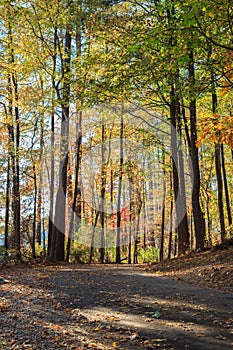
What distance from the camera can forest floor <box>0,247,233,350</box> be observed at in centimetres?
358

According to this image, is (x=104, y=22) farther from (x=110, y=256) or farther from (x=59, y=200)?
(x=110, y=256)

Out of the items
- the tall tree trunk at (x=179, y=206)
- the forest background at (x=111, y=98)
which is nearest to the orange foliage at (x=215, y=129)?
the forest background at (x=111, y=98)

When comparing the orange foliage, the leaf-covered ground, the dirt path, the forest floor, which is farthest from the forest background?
the dirt path

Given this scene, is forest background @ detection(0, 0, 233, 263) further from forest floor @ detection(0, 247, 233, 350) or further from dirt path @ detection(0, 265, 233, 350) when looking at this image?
dirt path @ detection(0, 265, 233, 350)

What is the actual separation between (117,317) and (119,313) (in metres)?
0.22

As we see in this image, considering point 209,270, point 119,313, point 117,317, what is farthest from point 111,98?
point 117,317

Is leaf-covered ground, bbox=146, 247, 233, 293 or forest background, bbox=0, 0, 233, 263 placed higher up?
forest background, bbox=0, 0, 233, 263

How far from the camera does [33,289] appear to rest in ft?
22.6

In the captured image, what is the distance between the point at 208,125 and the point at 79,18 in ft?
17.7

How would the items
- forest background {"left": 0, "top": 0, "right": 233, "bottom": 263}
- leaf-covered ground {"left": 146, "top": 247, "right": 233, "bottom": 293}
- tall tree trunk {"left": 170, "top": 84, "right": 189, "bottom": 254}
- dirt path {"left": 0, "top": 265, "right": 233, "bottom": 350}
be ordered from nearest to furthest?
dirt path {"left": 0, "top": 265, "right": 233, "bottom": 350} → leaf-covered ground {"left": 146, "top": 247, "right": 233, "bottom": 293} → forest background {"left": 0, "top": 0, "right": 233, "bottom": 263} → tall tree trunk {"left": 170, "top": 84, "right": 189, "bottom": 254}

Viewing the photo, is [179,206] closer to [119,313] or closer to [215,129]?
[215,129]

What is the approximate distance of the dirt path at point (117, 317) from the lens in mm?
3561

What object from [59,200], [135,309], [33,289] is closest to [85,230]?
[59,200]

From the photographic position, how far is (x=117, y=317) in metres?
4.51
